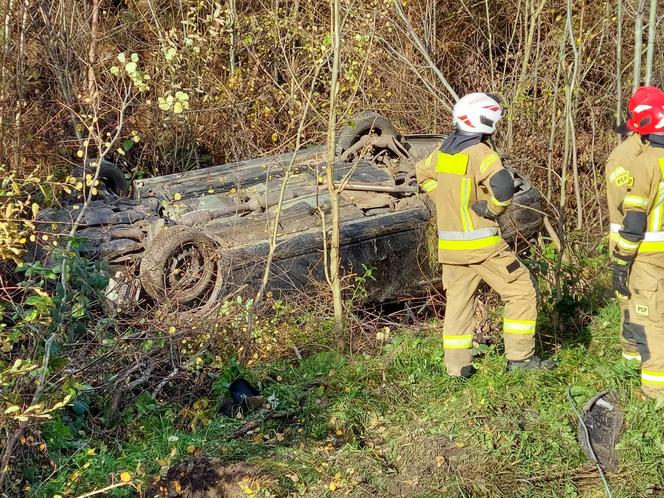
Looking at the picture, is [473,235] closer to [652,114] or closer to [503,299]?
[503,299]

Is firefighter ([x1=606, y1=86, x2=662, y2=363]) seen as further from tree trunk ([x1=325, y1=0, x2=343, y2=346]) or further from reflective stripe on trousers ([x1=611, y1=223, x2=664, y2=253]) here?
tree trunk ([x1=325, y1=0, x2=343, y2=346])

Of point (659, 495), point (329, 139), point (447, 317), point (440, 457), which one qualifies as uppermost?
point (329, 139)

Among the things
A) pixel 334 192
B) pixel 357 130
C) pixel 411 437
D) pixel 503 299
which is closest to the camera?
pixel 411 437

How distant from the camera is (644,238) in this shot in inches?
215

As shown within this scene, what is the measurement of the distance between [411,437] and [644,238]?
73.7 inches

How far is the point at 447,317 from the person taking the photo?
19.2 ft

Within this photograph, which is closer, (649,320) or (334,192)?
(649,320)

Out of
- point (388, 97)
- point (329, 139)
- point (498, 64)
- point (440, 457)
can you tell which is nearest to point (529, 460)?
point (440, 457)

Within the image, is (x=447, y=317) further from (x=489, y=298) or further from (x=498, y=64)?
(x=498, y=64)

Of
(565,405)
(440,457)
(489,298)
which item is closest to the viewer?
(440,457)

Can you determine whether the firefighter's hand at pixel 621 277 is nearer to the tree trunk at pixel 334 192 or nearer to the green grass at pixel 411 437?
→ the green grass at pixel 411 437

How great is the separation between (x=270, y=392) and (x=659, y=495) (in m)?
2.35

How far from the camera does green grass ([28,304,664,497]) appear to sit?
4742 mm

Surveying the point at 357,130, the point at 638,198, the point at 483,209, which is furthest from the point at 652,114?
the point at 357,130
